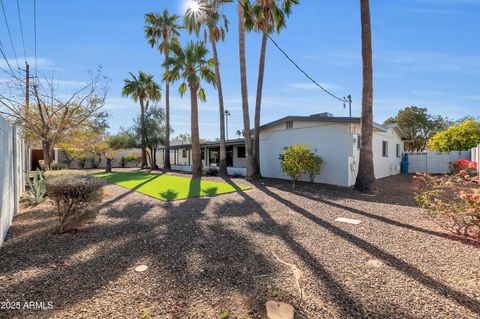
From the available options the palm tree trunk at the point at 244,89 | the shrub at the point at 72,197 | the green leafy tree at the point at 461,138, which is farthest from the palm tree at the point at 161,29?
the green leafy tree at the point at 461,138

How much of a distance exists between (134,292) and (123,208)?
5.46 m

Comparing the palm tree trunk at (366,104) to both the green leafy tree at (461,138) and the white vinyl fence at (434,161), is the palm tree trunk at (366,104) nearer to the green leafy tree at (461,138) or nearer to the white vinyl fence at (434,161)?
the white vinyl fence at (434,161)

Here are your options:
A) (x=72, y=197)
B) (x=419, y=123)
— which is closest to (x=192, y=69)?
(x=72, y=197)

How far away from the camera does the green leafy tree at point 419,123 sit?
35312 millimetres

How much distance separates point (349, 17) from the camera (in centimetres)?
1182

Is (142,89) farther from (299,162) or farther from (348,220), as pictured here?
(348,220)

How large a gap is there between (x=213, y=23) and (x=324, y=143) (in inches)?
418

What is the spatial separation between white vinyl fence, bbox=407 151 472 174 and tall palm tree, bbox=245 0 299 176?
14.9 m

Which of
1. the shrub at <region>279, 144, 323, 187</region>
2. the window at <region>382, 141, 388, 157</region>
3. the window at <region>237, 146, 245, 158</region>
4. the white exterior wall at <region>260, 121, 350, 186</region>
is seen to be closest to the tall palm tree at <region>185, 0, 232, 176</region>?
the white exterior wall at <region>260, 121, 350, 186</region>

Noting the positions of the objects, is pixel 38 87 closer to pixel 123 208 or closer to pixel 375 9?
pixel 123 208

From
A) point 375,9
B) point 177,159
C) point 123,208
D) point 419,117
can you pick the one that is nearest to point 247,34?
point 375,9

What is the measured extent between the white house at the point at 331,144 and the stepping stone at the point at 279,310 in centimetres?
1094

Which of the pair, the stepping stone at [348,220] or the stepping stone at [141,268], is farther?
the stepping stone at [348,220]

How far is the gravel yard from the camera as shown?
2750mm
